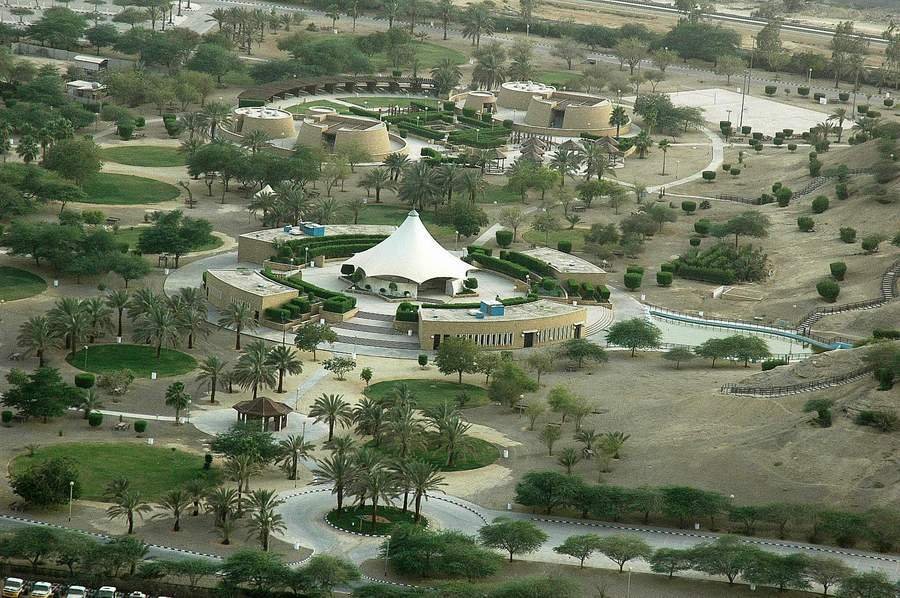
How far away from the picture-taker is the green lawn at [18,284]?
128125 millimetres

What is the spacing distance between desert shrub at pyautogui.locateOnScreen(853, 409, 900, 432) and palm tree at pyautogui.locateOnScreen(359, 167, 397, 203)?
7099cm

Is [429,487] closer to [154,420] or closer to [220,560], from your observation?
[220,560]

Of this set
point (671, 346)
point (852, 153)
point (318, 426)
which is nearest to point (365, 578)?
point (318, 426)

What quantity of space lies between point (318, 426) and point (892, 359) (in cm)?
3472

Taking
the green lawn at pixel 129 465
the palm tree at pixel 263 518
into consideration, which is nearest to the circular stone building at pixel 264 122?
the green lawn at pixel 129 465

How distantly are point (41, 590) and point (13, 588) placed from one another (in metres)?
1.29

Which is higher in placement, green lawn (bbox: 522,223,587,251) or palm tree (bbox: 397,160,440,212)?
palm tree (bbox: 397,160,440,212)

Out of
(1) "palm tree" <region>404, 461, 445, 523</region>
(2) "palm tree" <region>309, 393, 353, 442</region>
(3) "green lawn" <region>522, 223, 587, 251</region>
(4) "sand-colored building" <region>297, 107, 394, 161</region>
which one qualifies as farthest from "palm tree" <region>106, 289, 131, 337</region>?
(4) "sand-colored building" <region>297, 107, 394, 161</region>

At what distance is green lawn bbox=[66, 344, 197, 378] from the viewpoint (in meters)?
115

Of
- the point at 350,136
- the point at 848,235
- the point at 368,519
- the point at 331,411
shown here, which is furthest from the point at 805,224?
the point at 368,519

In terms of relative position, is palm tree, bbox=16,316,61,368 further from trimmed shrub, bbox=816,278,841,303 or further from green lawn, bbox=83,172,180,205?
trimmed shrub, bbox=816,278,841,303

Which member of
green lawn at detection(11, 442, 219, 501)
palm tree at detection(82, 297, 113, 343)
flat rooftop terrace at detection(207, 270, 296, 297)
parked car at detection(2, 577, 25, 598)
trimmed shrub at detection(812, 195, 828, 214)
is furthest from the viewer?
trimmed shrub at detection(812, 195, 828, 214)

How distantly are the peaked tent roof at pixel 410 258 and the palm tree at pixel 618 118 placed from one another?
206ft

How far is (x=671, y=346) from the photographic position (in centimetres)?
12612
